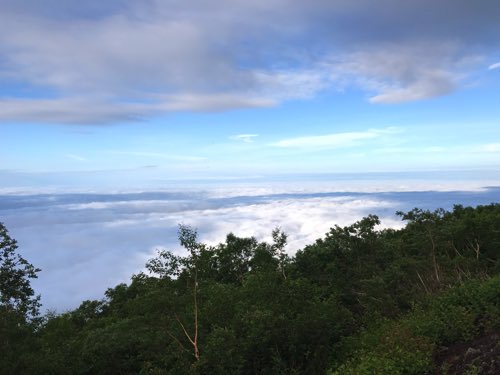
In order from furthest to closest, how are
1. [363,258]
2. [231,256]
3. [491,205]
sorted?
1. [491,205]
2. [231,256]
3. [363,258]

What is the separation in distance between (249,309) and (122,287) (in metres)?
33.3

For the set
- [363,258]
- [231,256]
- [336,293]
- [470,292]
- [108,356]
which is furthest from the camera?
[231,256]

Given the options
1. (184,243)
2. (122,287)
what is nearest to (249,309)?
(184,243)

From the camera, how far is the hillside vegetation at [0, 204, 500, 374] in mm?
17141

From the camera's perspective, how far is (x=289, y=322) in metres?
22.8

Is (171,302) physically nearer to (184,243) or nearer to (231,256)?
(184,243)

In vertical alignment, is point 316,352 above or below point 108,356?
above

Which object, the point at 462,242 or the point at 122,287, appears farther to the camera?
the point at 122,287

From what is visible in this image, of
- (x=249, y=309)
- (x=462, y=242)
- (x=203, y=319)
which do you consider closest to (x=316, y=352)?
(x=249, y=309)

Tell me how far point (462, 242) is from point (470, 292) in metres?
23.9

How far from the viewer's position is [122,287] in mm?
54000

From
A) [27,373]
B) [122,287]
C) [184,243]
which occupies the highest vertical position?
[184,243]

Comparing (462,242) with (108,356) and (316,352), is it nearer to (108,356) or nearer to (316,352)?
(316,352)

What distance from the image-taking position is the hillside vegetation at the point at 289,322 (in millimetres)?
17141
